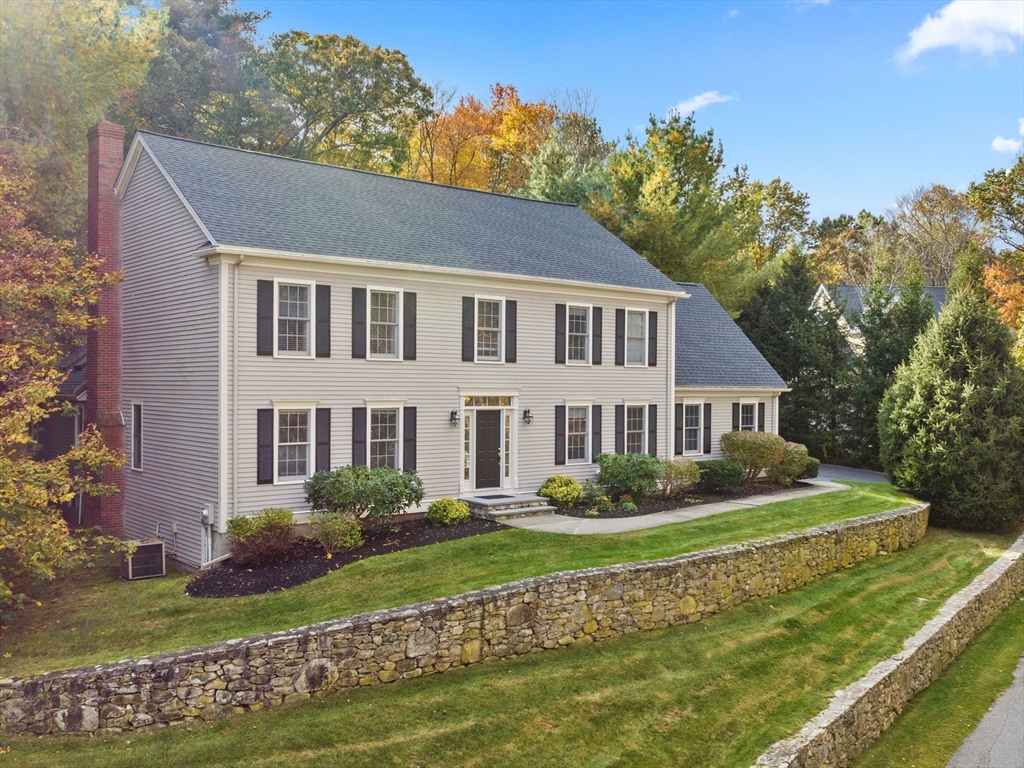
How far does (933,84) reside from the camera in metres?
29.9

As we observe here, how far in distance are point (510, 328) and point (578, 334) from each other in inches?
89.6

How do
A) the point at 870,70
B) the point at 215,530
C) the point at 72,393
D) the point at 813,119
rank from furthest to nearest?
1. the point at 813,119
2. the point at 870,70
3. the point at 72,393
4. the point at 215,530

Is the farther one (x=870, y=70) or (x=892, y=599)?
(x=870, y=70)

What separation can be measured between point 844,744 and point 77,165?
2308cm

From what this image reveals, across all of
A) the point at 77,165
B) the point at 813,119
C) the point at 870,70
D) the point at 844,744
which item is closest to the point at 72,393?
the point at 77,165

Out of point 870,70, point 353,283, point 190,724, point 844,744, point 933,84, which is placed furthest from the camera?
point 933,84

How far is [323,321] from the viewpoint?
51.6ft

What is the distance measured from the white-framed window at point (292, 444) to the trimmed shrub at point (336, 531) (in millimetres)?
1145

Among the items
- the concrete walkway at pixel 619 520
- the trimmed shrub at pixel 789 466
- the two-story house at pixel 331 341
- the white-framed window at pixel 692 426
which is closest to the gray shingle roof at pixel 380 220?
the two-story house at pixel 331 341

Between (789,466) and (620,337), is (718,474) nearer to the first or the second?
(789,466)

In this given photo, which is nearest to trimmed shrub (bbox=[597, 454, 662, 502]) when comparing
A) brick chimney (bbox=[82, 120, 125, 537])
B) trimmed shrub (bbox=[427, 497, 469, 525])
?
trimmed shrub (bbox=[427, 497, 469, 525])

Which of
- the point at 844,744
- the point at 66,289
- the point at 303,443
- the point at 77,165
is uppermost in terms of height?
the point at 77,165

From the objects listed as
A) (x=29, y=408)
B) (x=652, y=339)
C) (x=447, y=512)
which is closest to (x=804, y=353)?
(x=652, y=339)

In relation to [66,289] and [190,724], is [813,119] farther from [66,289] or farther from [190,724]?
[190,724]
